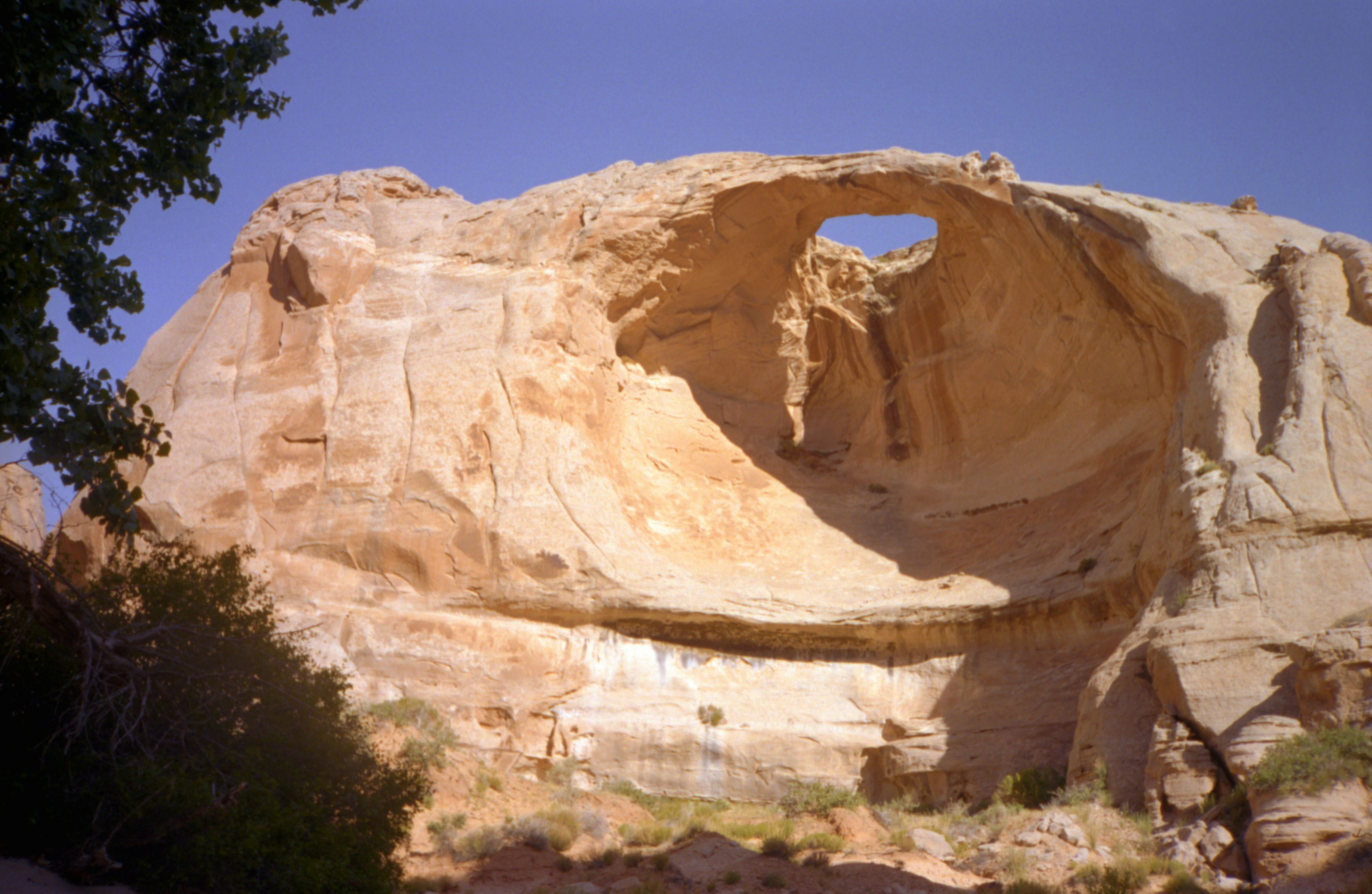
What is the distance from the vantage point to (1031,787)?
46.5ft

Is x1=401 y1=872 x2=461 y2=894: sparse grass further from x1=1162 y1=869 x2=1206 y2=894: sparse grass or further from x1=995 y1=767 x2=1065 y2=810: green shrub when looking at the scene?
x1=995 y1=767 x2=1065 y2=810: green shrub

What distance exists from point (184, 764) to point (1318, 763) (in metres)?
9.86

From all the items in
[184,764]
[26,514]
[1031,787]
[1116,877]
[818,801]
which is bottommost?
[1116,877]

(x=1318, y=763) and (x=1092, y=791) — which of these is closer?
(x=1318, y=763)

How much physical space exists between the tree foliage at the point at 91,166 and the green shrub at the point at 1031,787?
37.5ft

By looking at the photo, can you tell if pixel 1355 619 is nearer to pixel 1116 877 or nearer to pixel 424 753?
pixel 1116 877

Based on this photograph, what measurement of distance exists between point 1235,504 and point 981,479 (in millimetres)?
8020

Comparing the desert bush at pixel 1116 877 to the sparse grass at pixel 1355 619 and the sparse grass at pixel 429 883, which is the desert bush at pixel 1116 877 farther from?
the sparse grass at pixel 429 883

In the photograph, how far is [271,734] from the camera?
30.1 ft

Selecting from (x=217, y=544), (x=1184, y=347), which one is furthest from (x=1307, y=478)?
(x=217, y=544)

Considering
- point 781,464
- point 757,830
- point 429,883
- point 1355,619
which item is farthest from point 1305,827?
point 781,464

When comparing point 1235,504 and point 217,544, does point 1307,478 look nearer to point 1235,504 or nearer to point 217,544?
point 1235,504

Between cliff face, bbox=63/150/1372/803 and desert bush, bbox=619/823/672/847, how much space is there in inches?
108

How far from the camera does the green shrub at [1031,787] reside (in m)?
14.0
